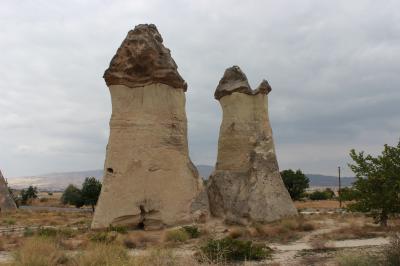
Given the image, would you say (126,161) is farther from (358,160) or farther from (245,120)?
(358,160)

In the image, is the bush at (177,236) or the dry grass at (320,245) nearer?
the dry grass at (320,245)

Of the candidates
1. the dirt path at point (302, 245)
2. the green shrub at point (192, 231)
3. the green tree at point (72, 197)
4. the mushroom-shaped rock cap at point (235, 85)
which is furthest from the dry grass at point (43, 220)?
the green tree at point (72, 197)

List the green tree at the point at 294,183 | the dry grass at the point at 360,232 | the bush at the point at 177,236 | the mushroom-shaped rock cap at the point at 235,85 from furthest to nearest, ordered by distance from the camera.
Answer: the green tree at the point at 294,183 → the mushroom-shaped rock cap at the point at 235,85 → the dry grass at the point at 360,232 → the bush at the point at 177,236

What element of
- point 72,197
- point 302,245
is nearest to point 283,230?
point 302,245

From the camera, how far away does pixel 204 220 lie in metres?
16.4

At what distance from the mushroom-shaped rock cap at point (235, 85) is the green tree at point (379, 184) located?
17.1 ft

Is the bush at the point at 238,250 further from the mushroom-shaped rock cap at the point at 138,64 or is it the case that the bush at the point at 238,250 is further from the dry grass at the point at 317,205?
the dry grass at the point at 317,205

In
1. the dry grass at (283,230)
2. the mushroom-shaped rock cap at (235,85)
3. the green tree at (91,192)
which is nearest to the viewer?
the dry grass at (283,230)

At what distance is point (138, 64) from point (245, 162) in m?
5.87

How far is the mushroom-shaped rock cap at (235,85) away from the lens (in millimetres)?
19609

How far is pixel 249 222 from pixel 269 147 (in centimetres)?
338

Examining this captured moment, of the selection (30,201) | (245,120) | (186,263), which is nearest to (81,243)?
(186,263)

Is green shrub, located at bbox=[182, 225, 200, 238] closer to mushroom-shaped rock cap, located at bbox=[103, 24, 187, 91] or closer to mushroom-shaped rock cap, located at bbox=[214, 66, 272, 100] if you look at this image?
mushroom-shaped rock cap, located at bbox=[103, 24, 187, 91]

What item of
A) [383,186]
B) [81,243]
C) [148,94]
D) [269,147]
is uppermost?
[148,94]
